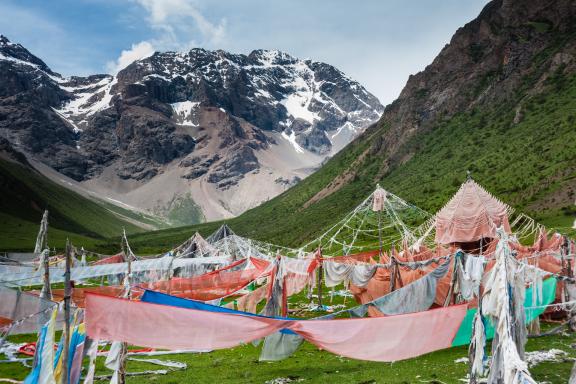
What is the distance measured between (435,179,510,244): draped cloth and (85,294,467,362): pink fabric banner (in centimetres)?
2259

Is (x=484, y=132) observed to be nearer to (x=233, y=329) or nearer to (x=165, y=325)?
(x=233, y=329)

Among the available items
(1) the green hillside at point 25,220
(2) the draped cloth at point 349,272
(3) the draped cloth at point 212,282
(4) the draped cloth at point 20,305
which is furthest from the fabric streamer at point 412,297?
(1) the green hillside at point 25,220

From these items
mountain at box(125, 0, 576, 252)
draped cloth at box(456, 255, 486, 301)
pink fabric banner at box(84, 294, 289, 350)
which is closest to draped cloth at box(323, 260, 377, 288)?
draped cloth at box(456, 255, 486, 301)

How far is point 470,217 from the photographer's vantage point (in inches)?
1388

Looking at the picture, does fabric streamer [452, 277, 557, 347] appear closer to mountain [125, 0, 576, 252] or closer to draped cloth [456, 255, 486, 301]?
draped cloth [456, 255, 486, 301]

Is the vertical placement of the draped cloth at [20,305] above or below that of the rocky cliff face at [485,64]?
below

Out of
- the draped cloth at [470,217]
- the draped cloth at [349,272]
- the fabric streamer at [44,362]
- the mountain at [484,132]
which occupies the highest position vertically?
the mountain at [484,132]

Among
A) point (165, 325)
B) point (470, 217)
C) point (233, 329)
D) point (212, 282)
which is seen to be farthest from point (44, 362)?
point (470, 217)

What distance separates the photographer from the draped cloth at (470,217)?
34.5 m

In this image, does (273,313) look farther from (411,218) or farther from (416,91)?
(416,91)

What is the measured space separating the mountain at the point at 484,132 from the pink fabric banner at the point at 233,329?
42.1 m

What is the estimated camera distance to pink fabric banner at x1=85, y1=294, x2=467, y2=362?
12773 mm

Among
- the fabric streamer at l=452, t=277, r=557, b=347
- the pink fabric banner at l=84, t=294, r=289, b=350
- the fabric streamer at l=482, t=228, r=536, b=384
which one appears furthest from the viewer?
the fabric streamer at l=452, t=277, r=557, b=347

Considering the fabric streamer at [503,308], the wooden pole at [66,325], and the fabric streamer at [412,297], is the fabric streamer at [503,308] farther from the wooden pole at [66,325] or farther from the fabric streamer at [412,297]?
the wooden pole at [66,325]
